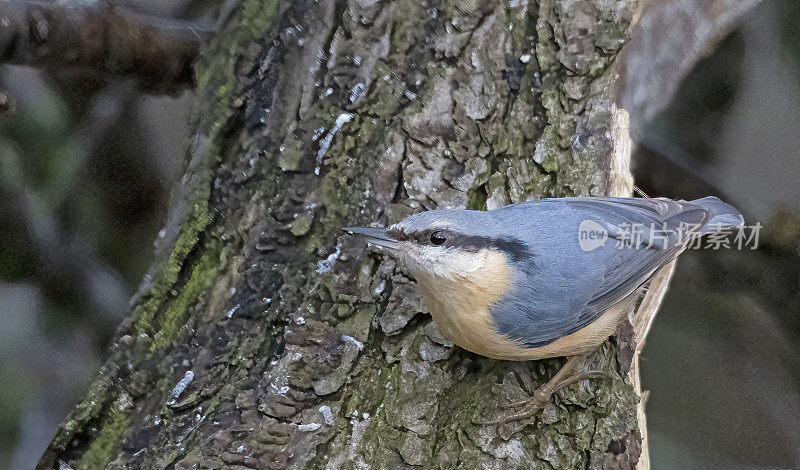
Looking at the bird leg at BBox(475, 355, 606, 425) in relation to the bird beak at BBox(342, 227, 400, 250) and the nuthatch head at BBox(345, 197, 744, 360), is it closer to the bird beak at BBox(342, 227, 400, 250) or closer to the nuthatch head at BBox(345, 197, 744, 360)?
the nuthatch head at BBox(345, 197, 744, 360)

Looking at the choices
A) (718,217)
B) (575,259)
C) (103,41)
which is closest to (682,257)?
(718,217)

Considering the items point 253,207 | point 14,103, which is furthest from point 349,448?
point 14,103

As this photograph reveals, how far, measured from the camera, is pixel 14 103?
3.83ft

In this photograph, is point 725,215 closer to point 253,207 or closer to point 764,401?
point 764,401

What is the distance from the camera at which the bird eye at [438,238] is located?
1175mm

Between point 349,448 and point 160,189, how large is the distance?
Result: 28.0 inches

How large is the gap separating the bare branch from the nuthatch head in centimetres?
53

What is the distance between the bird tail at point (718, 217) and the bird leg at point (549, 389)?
1.44ft

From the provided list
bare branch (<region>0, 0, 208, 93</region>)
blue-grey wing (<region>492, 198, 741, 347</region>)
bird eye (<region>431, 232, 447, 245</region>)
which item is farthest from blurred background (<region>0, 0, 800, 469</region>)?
bird eye (<region>431, 232, 447, 245</region>)

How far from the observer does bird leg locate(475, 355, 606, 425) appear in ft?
4.29

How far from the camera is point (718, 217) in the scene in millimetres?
1416

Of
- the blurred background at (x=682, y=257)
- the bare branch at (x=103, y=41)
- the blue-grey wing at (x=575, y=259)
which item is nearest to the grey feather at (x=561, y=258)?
the blue-grey wing at (x=575, y=259)

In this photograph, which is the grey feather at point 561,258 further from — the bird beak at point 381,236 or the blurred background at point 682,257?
the blurred background at point 682,257

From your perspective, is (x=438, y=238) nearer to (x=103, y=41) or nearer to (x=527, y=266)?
(x=527, y=266)
